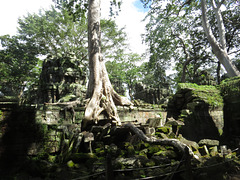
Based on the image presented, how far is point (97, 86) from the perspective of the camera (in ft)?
22.4

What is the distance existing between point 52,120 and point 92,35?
4.76 metres

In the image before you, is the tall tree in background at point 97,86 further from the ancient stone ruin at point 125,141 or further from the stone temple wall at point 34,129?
the stone temple wall at point 34,129

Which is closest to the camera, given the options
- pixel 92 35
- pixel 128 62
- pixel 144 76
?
pixel 92 35

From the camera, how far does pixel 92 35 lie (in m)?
7.84

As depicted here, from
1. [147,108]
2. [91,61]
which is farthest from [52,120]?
[147,108]

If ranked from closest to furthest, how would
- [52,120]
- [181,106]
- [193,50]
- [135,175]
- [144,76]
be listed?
[135,175] < [52,120] < [181,106] < [193,50] < [144,76]

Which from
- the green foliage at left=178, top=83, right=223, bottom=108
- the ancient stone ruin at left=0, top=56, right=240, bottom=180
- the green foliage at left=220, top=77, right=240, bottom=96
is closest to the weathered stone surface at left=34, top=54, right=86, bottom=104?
the ancient stone ruin at left=0, top=56, right=240, bottom=180

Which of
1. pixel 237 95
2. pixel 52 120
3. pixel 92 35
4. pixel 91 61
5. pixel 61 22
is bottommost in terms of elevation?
pixel 52 120

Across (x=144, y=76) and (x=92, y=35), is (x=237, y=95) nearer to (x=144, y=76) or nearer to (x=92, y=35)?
(x=92, y=35)

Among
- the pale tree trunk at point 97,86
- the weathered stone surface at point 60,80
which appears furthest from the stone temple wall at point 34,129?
the weathered stone surface at point 60,80

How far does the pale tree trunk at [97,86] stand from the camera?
20.5ft

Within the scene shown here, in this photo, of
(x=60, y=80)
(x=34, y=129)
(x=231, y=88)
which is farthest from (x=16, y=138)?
(x=60, y=80)

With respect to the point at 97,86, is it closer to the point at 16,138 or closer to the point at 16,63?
the point at 16,138

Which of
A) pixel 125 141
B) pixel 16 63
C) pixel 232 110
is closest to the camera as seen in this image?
pixel 125 141
